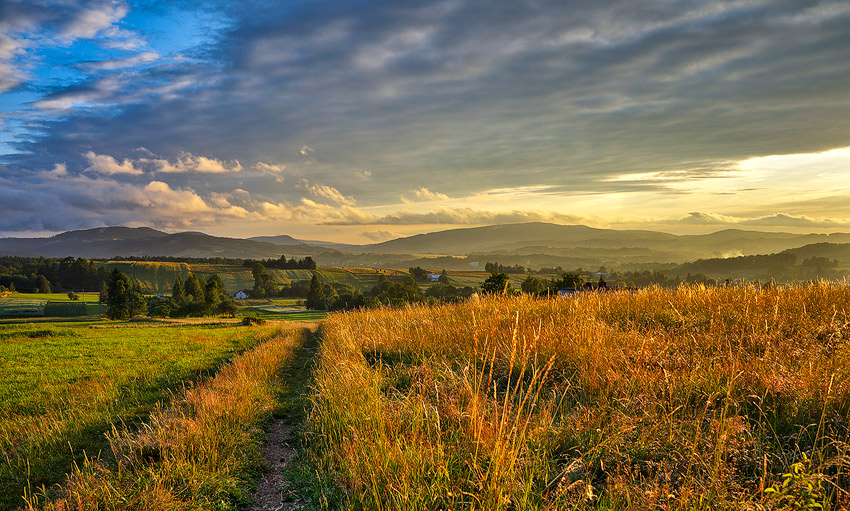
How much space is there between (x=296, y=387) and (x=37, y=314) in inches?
4113

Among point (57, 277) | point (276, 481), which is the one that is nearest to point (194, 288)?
point (57, 277)

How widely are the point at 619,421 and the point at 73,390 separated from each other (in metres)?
18.8

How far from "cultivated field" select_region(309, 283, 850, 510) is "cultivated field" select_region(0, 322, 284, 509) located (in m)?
4.88

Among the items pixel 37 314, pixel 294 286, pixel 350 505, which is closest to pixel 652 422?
pixel 350 505

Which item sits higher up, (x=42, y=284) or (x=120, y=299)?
(x=120, y=299)

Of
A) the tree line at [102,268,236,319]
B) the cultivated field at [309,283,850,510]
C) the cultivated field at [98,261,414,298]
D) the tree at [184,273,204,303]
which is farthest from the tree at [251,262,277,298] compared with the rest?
the cultivated field at [309,283,850,510]

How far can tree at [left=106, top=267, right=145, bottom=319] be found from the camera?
237 feet

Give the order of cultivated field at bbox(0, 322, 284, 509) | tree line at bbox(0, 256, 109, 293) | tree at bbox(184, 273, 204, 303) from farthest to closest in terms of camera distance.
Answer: tree line at bbox(0, 256, 109, 293)
tree at bbox(184, 273, 204, 303)
cultivated field at bbox(0, 322, 284, 509)

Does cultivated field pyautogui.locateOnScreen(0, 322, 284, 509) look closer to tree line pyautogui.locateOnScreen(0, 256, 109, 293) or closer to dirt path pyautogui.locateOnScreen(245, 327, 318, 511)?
dirt path pyautogui.locateOnScreen(245, 327, 318, 511)

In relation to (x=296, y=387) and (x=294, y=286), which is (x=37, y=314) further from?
(x=296, y=387)

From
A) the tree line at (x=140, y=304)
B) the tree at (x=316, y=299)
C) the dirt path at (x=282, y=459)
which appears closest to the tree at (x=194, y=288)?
the tree line at (x=140, y=304)

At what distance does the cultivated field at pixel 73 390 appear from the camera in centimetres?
733

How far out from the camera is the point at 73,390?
48.9 ft

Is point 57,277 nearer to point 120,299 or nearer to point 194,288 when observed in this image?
point 194,288
